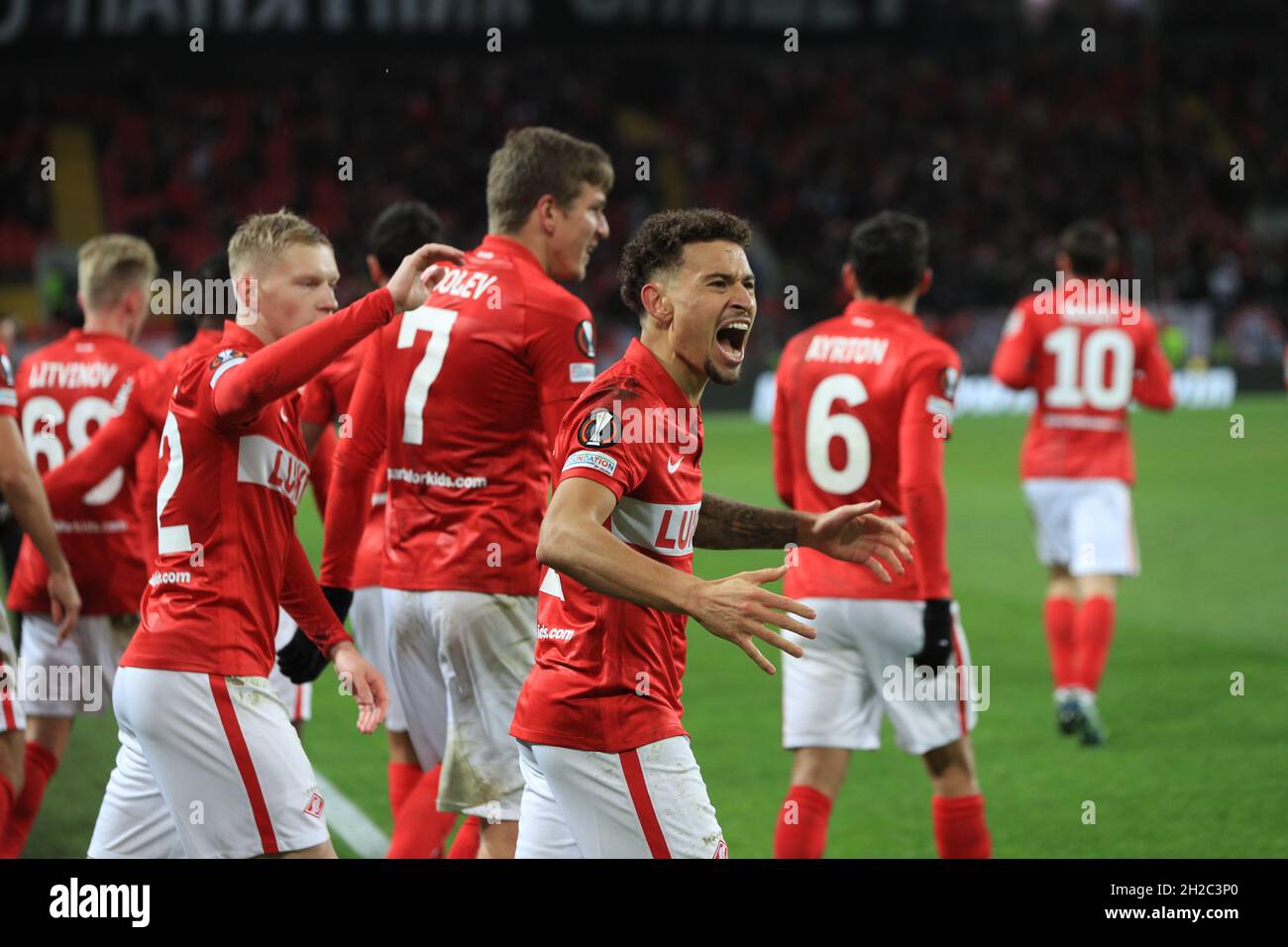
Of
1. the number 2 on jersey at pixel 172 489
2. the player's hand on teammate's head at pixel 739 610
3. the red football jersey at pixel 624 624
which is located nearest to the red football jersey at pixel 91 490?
the number 2 on jersey at pixel 172 489

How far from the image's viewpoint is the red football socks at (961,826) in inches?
205

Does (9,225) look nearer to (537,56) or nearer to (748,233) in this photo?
(537,56)

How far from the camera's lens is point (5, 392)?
16.9 ft

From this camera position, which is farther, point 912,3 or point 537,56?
point 537,56

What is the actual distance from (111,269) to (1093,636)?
4998 millimetres

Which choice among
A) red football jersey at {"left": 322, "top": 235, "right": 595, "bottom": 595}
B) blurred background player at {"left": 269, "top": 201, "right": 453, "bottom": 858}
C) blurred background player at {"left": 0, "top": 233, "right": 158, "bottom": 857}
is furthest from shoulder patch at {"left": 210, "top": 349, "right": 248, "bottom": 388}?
blurred background player at {"left": 0, "top": 233, "right": 158, "bottom": 857}

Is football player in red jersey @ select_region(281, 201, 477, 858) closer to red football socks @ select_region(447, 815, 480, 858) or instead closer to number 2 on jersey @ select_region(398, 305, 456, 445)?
red football socks @ select_region(447, 815, 480, 858)

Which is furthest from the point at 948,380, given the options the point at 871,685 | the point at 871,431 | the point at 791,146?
the point at 791,146

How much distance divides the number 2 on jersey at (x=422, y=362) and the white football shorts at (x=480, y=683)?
20.4 inches

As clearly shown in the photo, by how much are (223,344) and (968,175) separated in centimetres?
3122

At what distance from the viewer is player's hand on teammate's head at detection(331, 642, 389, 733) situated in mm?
4055

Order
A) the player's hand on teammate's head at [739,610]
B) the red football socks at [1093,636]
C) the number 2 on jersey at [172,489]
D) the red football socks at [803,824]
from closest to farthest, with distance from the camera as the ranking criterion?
the player's hand on teammate's head at [739,610], the number 2 on jersey at [172,489], the red football socks at [803,824], the red football socks at [1093,636]

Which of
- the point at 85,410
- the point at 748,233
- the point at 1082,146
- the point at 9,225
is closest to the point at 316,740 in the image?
the point at 85,410

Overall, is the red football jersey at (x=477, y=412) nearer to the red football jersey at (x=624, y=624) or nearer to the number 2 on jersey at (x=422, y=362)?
the number 2 on jersey at (x=422, y=362)
